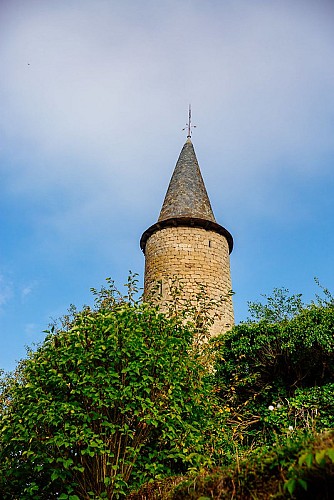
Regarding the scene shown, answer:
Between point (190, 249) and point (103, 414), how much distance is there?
10635 millimetres

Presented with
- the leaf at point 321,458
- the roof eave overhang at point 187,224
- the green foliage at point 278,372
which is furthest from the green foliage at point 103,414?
the roof eave overhang at point 187,224

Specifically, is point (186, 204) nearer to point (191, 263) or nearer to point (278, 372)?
point (191, 263)

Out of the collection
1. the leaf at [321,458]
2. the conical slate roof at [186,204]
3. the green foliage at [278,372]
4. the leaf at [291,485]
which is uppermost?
the conical slate roof at [186,204]

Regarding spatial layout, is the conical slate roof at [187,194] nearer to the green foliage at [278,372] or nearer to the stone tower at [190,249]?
the stone tower at [190,249]

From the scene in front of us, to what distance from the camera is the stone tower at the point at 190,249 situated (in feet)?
53.4

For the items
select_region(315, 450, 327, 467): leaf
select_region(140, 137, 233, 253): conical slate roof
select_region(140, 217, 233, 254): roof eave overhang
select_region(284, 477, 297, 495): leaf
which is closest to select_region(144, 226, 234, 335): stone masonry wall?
select_region(140, 217, 233, 254): roof eave overhang

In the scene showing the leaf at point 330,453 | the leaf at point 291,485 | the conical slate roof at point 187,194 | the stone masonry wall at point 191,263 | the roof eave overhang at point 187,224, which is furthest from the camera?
the conical slate roof at point 187,194

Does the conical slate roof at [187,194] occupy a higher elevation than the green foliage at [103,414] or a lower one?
higher

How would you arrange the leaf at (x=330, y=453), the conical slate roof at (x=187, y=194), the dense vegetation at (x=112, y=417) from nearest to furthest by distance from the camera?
the leaf at (x=330, y=453) < the dense vegetation at (x=112, y=417) < the conical slate roof at (x=187, y=194)

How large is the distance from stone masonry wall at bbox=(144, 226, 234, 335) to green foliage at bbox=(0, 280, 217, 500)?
8713mm

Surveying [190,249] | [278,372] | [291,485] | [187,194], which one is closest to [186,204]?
[187,194]

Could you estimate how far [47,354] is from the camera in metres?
7.05

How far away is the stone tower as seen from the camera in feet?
53.4

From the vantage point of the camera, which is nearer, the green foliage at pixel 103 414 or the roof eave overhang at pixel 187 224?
the green foliage at pixel 103 414
